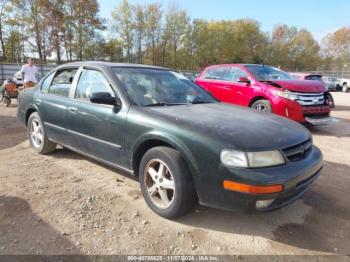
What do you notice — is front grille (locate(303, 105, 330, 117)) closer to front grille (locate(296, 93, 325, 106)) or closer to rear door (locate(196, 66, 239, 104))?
front grille (locate(296, 93, 325, 106))

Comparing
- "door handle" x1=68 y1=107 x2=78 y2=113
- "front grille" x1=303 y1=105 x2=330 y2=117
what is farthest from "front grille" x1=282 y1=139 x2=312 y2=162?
"front grille" x1=303 y1=105 x2=330 y2=117

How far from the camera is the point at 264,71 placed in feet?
25.2

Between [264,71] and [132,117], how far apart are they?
556 cm

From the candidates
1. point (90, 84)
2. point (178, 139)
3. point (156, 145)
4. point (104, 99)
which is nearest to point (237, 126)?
point (178, 139)

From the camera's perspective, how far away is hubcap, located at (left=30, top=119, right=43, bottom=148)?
4755 mm

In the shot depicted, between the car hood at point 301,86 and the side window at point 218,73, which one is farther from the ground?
the side window at point 218,73

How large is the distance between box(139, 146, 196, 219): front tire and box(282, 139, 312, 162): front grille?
2.96 ft

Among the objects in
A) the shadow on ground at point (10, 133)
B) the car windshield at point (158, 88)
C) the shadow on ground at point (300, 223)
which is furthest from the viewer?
the shadow on ground at point (10, 133)

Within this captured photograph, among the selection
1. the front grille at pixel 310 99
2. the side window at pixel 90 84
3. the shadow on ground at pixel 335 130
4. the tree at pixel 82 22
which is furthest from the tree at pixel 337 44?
the side window at pixel 90 84

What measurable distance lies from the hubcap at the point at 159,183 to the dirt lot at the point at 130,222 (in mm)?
179

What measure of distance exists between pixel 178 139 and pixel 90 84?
5.64ft

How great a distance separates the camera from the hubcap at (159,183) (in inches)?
112

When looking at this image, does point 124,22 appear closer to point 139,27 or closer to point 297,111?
point 139,27

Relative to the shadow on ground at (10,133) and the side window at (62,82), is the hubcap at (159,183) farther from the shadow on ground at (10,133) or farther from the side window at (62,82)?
the shadow on ground at (10,133)
